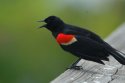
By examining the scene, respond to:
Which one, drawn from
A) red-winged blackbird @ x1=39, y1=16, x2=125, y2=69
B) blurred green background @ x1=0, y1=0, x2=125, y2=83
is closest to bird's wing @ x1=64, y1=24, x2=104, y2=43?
red-winged blackbird @ x1=39, y1=16, x2=125, y2=69

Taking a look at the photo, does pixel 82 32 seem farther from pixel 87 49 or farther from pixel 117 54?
pixel 117 54

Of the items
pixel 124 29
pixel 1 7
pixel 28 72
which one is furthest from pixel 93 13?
pixel 124 29

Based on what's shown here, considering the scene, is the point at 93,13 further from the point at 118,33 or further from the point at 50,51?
the point at 118,33

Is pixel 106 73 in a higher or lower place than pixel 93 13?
lower

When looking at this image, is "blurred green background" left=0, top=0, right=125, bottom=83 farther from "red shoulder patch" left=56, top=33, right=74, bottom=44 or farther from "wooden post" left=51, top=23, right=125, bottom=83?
"wooden post" left=51, top=23, right=125, bottom=83

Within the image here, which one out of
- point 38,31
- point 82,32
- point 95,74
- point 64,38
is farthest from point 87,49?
point 38,31

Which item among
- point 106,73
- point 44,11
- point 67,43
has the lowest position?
point 106,73

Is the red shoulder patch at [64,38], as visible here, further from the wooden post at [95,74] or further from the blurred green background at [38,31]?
the blurred green background at [38,31]
